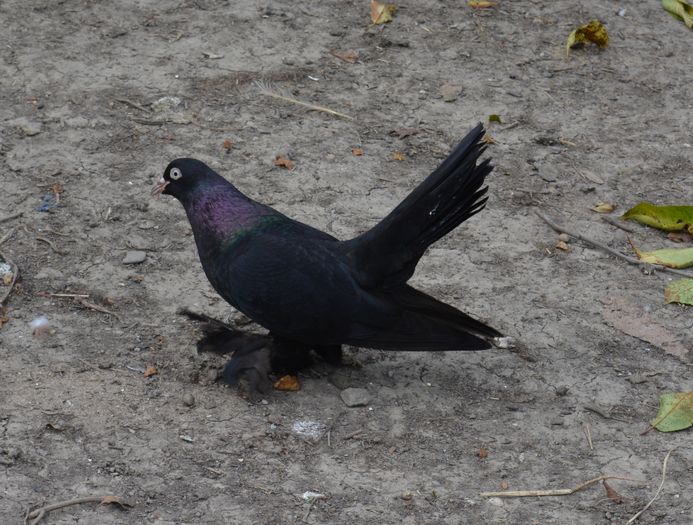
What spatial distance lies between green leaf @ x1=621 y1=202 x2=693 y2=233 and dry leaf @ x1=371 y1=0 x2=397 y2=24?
2452 millimetres

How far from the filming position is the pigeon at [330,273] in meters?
4.53

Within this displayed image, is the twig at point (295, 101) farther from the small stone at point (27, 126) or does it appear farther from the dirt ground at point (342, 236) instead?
the small stone at point (27, 126)

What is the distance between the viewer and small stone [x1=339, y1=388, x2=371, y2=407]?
4.73m

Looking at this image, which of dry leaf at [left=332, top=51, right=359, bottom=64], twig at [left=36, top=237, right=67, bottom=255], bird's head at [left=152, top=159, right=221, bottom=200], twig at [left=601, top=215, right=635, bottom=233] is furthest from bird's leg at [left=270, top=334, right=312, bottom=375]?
dry leaf at [left=332, top=51, right=359, bottom=64]

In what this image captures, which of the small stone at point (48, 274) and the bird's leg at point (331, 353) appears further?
the small stone at point (48, 274)

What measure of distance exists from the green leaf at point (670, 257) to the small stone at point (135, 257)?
8.39 ft

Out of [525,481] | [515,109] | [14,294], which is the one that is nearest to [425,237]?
[525,481]

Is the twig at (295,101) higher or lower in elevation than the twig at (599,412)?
higher

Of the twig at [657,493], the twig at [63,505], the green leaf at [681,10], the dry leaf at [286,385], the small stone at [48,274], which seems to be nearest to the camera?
the twig at [63,505]

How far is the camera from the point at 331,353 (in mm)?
4914

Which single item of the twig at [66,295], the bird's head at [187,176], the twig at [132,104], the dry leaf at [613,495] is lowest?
the twig at [66,295]

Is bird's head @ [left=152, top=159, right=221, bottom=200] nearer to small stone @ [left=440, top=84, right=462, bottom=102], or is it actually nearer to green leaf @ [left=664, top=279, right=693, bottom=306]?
green leaf @ [left=664, top=279, right=693, bottom=306]

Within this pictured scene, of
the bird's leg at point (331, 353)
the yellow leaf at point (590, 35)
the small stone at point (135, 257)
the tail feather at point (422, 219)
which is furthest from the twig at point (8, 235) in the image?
the yellow leaf at point (590, 35)

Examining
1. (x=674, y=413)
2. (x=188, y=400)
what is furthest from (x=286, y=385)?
(x=674, y=413)
